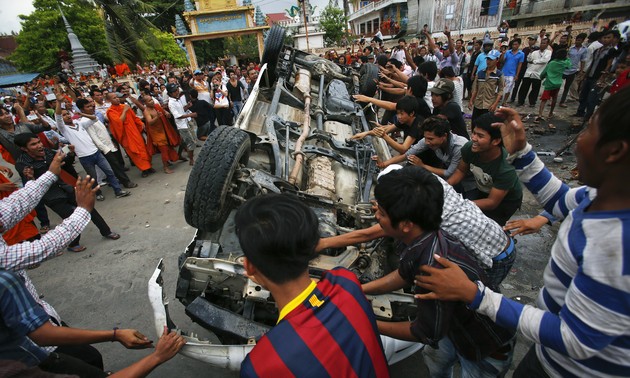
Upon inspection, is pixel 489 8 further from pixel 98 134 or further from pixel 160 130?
pixel 98 134

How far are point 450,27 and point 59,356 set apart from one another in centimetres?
3134

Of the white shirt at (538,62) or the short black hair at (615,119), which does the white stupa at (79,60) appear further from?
the short black hair at (615,119)

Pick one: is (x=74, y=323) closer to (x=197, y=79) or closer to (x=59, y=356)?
(x=59, y=356)

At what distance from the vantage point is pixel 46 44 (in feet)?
80.1

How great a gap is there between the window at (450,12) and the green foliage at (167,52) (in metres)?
22.2

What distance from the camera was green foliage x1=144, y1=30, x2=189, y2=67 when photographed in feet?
69.9

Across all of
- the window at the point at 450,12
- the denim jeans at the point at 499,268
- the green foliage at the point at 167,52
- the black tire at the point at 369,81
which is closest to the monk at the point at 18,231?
the denim jeans at the point at 499,268

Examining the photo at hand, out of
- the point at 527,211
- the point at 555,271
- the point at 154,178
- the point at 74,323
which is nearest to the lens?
the point at 555,271

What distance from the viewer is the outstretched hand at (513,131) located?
5.53 feet

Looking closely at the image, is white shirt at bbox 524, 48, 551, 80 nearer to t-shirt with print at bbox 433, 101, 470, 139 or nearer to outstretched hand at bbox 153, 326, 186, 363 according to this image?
t-shirt with print at bbox 433, 101, 470, 139

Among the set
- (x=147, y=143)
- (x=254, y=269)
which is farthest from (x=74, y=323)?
(x=147, y=143)

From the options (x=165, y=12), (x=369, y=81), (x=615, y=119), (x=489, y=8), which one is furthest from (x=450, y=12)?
(x=615, y=119)

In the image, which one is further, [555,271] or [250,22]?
[250,22]

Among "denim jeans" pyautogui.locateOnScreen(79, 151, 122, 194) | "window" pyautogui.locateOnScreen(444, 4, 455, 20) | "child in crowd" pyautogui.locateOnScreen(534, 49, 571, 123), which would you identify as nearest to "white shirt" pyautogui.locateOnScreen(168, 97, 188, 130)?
"denim jeans" pyautogui.locateOnScreen(79, 151, 122, 194)
